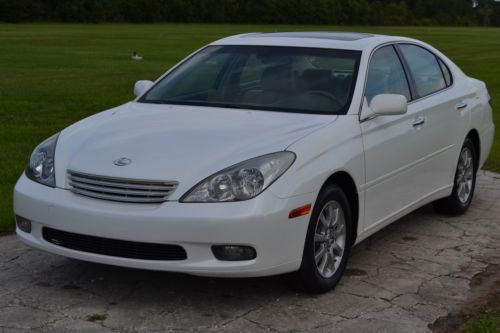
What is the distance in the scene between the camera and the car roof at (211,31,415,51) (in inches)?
261

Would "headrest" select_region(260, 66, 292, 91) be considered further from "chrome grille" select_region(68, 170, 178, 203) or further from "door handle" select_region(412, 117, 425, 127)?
"chrome grille" select_region(68, 170, 178, 203)

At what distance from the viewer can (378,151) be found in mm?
6082

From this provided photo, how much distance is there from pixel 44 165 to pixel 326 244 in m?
1.71

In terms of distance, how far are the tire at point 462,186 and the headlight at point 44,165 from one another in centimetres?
341

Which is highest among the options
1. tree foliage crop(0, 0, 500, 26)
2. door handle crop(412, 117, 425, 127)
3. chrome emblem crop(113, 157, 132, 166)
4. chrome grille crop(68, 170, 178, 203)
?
chrome emblem crop(113, 157, 132, 166)

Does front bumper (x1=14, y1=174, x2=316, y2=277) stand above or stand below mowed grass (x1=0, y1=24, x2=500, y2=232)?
above

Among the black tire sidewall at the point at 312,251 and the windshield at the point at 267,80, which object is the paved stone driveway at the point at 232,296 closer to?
the black tire sidewall at the point at 312,251

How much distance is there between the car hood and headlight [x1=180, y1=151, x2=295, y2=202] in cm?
5

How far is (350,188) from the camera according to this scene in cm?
584

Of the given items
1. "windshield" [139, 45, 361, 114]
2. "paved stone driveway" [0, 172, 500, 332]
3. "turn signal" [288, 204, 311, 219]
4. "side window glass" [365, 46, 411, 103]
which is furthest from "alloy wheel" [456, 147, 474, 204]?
"turn signal" [288, 204, 311, 219]

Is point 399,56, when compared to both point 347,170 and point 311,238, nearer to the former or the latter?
point 347,170

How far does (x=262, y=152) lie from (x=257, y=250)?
0.56 meters

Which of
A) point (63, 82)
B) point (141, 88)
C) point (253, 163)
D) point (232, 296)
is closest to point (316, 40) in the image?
point (141, 88)

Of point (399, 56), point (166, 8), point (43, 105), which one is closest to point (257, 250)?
point (399, 56)
